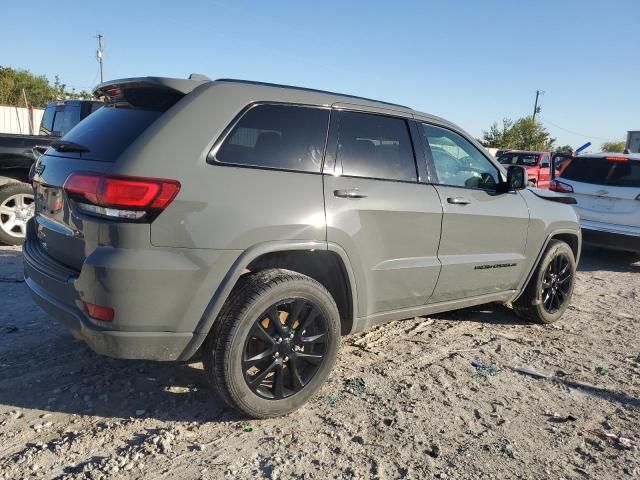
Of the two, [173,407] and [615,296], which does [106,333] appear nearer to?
→ [173,407]

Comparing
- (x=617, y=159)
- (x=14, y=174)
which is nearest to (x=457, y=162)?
(x=617, y=159)

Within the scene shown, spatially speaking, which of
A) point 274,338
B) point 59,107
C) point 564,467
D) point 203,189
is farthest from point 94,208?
point 59,107

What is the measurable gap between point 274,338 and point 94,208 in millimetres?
1180

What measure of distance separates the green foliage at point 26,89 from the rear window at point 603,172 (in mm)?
36180

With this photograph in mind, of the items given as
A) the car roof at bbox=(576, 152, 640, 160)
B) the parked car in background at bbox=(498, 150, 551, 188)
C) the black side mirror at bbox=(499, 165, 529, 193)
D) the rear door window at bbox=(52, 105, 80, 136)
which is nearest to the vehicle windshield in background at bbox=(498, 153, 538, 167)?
the parked car in background at bbox=(498, 150, 551, 188)

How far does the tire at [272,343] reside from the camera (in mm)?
2775

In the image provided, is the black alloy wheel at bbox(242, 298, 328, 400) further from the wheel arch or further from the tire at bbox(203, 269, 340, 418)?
the wheel arch

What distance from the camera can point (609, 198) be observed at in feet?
25.3

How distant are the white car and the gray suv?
487 centimetres

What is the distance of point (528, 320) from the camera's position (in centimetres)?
505

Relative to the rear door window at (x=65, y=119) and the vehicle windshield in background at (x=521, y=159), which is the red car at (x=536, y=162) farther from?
the rear door window at (x=65, y=119)

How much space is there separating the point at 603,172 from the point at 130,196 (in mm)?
7615

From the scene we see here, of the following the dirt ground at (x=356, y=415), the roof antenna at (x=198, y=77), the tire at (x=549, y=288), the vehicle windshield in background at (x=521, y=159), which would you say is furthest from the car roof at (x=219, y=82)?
the vehicle windshield in background at (x=521, y=159)

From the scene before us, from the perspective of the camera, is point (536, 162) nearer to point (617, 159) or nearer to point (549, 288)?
point (617, 159)
